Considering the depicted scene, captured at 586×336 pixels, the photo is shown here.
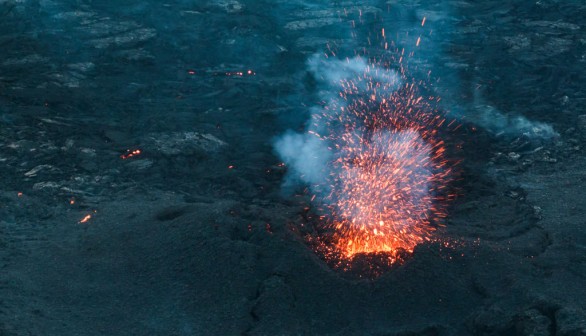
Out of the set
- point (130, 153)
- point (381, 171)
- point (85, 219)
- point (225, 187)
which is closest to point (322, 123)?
point (381, 171)

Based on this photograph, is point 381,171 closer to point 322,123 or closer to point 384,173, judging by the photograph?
point 384,173

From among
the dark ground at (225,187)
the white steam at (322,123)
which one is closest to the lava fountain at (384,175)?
the white steam at (322,123)

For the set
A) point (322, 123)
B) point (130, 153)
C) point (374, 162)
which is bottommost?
point (322, 123)

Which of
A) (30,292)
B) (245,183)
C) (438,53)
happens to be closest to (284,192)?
(245,183)

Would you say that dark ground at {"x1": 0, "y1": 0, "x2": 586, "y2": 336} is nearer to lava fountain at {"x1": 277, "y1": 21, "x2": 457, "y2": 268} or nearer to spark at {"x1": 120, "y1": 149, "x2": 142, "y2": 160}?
spark at {"x1": 120, "y1": 149, "x2": 142, "y2": 160}

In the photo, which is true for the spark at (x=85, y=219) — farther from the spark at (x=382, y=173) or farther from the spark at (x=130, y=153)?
the spark at (x=382, y=173)

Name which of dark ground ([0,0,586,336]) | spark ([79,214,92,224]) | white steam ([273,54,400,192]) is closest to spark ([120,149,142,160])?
dark ground ([0,0,586,336])
